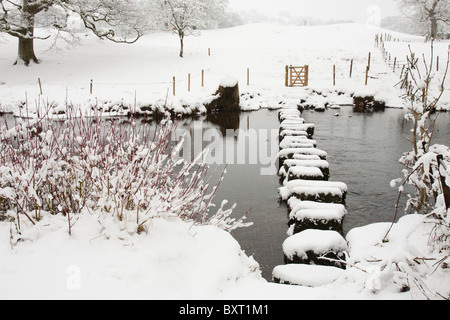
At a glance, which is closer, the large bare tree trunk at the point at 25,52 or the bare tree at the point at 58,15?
the bare tree at the point at 58,15

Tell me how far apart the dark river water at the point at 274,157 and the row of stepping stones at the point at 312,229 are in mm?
554

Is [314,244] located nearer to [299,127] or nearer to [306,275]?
[306,275]

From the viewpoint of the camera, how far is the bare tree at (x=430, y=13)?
44.6 m

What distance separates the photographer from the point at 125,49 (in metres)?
31.7

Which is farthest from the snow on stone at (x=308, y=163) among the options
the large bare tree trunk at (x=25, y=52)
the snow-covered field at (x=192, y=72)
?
the large bare tree trunk at (x=25, y=52)

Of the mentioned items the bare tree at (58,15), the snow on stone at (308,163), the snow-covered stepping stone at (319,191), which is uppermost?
the bare tree at (58,15)

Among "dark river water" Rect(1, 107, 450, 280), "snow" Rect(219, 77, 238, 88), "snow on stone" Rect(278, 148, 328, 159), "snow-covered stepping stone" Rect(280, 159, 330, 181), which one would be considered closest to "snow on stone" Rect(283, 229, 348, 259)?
"dark river water" Rect(1, 107, 450, 280)

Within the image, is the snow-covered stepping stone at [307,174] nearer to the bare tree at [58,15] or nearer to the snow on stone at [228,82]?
the snow on stone at [228,82]

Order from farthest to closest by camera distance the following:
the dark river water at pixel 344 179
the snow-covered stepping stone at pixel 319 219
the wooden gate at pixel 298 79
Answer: the wooden gate at pixel 298 79 < the dark river water at pixel 344 179 < the snow-covered stepping stone at pixel 319 219

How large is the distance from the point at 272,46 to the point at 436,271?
3343 cm
